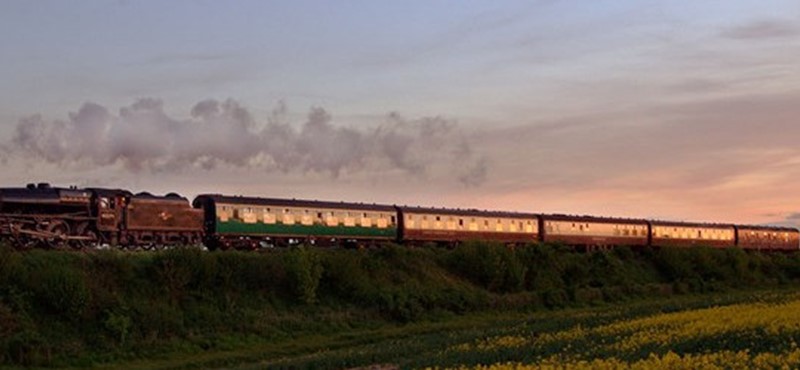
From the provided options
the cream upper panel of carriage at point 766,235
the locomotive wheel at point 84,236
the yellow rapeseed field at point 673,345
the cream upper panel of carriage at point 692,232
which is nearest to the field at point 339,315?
the yellow rapeseed field at point 673,345

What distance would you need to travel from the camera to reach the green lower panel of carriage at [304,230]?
47500 mm

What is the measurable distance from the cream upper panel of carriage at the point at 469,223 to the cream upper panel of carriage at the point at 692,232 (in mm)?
18202

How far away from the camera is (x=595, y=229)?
73.1m

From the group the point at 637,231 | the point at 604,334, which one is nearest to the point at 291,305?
the point at 604,334

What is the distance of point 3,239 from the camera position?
3872cm

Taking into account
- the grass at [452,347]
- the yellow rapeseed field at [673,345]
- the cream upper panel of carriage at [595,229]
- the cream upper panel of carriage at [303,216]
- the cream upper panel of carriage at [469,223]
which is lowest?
the grass at [452,347]

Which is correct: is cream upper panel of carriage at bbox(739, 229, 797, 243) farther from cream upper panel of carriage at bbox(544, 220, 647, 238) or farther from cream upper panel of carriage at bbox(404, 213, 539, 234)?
cream upper panel of carriage at bbox(404, 213, 539, 234)

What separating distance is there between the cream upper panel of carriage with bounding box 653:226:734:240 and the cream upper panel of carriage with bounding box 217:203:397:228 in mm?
32690

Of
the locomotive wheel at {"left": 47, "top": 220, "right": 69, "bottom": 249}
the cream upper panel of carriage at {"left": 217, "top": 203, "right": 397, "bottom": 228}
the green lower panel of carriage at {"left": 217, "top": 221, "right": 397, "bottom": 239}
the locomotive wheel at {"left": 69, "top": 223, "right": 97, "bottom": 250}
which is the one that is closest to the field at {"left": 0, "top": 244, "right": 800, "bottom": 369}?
the green lower panel of carriage at {"left": 217, "top": 221, "right": 397, "bottom": 239}

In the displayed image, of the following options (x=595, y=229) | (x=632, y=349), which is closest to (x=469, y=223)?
(x=595, y=229)

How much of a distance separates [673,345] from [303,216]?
1238 inches

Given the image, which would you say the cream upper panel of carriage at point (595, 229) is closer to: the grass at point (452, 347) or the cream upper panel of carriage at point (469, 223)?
the cream upper panel of carriage at point (469, 223)

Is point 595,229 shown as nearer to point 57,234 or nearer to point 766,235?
point 766,235

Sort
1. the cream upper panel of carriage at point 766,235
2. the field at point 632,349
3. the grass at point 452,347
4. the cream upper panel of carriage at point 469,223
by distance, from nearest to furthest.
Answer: the field at point 632,349, the grass at point 452,347, the cream upper panel of carriage at point 469,223, the cream upper panel of carriage at point 766,235
